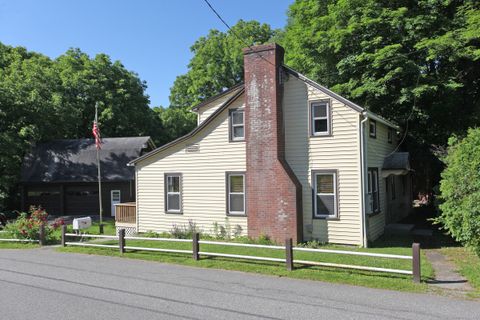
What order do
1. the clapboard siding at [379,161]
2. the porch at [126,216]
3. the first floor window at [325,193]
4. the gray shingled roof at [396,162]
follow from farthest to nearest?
the porch at [126,216] → the gray shingled roof at [396,162] → the clapboard siding at [379,161] → the first floor window at [325,193]

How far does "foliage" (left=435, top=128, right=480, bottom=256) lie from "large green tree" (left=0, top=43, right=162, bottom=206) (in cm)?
2701

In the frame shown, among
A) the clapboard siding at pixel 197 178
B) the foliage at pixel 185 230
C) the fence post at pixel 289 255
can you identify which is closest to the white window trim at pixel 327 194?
the clapboard siding at pixel 197 178

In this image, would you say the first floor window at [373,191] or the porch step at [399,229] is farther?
the porch step at [399,229]

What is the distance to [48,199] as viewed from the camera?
103 ft

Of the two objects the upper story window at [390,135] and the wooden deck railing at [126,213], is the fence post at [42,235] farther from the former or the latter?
the upper story window at [390,135]

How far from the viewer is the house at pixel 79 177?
98.3 ft

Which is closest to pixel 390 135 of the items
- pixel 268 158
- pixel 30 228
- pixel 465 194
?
pixel 268 158

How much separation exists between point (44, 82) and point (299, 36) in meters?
22.5

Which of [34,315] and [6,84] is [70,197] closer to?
[6,84]

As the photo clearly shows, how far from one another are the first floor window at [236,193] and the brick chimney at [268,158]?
0.78 metres

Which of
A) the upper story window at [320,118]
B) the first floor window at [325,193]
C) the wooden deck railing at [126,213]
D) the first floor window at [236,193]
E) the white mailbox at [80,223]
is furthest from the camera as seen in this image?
the wooden deck railing at [126,213]

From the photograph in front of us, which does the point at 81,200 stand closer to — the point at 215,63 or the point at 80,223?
the point at 80,223

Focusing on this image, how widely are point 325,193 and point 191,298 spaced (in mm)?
8179

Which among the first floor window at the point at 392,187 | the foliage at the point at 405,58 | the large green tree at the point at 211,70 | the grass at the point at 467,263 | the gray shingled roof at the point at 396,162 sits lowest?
the grass at the point at 467,263
